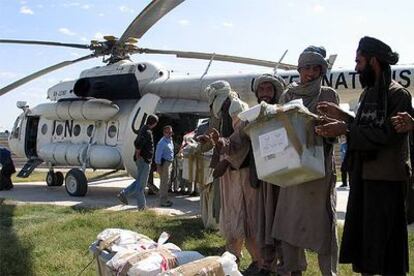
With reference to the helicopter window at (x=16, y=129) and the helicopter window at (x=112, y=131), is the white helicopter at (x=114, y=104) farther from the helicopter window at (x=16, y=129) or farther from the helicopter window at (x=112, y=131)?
the helicopter window at (x=16, y=129)

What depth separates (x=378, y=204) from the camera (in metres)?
3.32

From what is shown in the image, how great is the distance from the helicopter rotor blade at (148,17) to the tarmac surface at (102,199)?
12.3ft

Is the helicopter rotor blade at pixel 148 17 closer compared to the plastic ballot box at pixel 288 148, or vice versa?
the plastic ballot box at pixel 288 148

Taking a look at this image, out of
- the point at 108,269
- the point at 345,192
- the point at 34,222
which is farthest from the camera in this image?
the point at 345,192

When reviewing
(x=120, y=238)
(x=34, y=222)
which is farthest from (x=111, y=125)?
(x=120, y=238)

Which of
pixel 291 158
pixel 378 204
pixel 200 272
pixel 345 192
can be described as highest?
pixel 291 158

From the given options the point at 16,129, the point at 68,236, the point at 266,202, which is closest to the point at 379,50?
the point at 266,202

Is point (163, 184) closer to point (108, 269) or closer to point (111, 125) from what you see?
point (111, 125)

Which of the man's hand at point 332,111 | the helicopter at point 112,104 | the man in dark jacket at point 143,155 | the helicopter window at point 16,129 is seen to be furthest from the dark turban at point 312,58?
the helicopter window at point 16,129

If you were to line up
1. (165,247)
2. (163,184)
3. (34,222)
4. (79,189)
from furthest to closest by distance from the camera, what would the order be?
(79,189), (163,184), (34,222), (165,247)

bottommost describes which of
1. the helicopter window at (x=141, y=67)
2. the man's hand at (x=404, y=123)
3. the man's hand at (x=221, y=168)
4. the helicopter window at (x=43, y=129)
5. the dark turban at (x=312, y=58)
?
the helicopter window at (x=43, y=129)

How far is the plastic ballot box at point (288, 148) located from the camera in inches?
133

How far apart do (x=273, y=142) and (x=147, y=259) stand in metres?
1.08

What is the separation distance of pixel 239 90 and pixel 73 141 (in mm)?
4795
